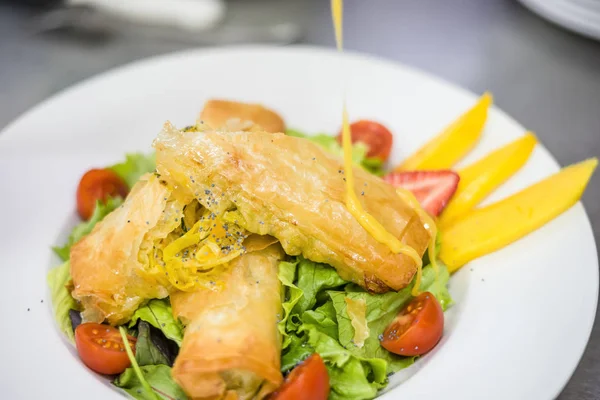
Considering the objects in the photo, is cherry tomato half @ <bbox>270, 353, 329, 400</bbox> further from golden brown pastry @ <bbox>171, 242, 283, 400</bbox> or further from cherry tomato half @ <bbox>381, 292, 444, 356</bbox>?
cherry tomato half @ <bbox>381, 292, 444, 356</bbox>

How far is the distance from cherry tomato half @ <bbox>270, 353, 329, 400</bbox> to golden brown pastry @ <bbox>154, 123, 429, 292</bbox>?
500mm

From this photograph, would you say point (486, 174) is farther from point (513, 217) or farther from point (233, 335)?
point (233, 335)

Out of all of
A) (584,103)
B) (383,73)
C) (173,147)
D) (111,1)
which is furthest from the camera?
(111,1)

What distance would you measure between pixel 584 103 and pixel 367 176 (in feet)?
9.13

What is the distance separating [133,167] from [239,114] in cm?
74

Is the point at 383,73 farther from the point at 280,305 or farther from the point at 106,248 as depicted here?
the point at 106,248

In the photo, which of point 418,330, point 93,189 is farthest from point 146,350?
point 418,330

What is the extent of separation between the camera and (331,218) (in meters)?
2.68

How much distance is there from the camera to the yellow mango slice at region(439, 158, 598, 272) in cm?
296

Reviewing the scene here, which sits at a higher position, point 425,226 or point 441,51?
point 441,51

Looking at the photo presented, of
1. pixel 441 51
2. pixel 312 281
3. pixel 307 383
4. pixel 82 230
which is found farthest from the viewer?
pixel 441 51

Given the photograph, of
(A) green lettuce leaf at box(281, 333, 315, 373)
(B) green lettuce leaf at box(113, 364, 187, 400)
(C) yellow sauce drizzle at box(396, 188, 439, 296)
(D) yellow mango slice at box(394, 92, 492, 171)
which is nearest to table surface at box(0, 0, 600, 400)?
(D) yellow mango slice at box(394, 92, 492, 171)

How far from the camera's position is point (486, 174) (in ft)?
10.8

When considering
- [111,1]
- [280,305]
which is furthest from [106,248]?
[111,1]
